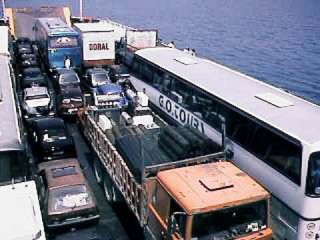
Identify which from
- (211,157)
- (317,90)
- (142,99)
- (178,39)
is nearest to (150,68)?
(142,99)

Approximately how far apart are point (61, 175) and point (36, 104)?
374 inches

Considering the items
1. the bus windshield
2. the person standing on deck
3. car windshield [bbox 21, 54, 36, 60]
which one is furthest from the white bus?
car windshield [bbox 21, 54, 36, 60]

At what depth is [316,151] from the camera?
9.96 metres

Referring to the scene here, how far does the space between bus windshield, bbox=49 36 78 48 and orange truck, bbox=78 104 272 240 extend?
2032 cm

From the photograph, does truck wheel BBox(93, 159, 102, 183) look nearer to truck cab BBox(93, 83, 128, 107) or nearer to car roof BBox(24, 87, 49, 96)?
truck cab BBox(93, 83, 128, 107)

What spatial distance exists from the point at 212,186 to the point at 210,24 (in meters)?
70.8

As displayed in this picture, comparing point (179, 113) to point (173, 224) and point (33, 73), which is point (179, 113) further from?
point (33, 73)

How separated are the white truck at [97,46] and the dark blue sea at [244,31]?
16623 millimetres

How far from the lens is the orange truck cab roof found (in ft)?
29.3

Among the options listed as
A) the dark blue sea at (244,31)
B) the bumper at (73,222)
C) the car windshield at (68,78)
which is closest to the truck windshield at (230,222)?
the bumper at (73,222)

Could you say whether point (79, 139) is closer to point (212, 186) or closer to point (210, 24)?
point (212, 186)

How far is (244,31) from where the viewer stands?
68.4 meters

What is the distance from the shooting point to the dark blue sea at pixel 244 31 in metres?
44.3

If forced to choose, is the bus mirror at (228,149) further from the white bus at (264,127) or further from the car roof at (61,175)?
the car roof at (61,175)
